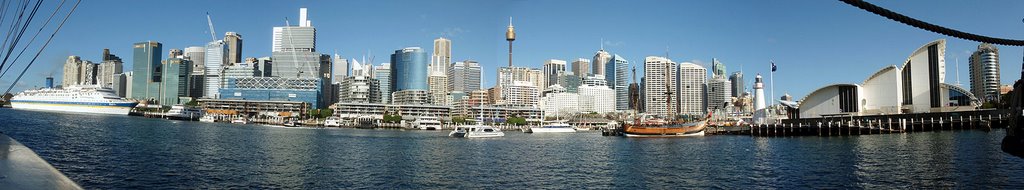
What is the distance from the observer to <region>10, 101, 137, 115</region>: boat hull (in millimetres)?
134875

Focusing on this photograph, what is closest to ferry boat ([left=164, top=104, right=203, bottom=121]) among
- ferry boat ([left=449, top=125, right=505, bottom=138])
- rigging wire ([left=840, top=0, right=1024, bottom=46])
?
ferry boat ([left=449, top=125, right=505, bottom=138])

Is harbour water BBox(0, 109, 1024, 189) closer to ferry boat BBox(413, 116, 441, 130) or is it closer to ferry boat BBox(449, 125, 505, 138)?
ferry boat BBox(449, 125, 505, 138)

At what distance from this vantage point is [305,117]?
167 meters

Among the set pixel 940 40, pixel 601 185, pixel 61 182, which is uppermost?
pixel 940 40

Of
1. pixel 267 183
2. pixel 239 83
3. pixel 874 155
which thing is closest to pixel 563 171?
pixel 267 183

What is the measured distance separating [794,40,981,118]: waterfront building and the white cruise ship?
145 m

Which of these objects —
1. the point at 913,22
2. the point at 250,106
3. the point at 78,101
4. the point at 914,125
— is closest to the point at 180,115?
the point at 78,101

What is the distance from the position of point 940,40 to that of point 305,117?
144416 mm

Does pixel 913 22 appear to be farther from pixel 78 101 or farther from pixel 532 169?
pixel 78 101

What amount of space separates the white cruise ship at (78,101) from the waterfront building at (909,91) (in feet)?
477

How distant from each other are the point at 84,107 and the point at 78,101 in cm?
223

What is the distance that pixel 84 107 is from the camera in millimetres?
134875

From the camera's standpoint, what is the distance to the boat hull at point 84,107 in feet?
443

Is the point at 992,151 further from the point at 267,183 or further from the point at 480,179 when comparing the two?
the point at 267,183
